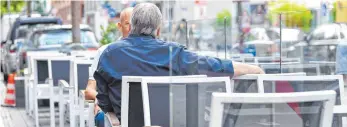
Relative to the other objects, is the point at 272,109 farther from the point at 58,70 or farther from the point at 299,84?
the point at 58,70

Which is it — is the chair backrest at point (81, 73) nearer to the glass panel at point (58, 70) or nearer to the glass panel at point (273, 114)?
the glass panel at point (58, 70)

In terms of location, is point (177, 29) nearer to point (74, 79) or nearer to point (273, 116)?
point (74, 79)

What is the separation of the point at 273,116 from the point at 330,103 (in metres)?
0.25

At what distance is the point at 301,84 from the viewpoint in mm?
5133

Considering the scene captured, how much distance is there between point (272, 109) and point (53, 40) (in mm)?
15151

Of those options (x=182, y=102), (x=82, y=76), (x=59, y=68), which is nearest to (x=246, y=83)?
(x=182, y=102)

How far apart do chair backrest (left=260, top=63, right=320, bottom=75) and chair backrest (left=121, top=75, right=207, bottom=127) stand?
10.5 feet

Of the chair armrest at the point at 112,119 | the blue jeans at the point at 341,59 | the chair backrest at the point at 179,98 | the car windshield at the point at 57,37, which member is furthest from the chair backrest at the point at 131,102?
the car windshield at the point at 57,37

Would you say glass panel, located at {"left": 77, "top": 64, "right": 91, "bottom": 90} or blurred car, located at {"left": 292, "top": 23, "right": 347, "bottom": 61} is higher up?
blurred car, located at {"left": 292, "top": 23, "right": 347, "bottom": 61}

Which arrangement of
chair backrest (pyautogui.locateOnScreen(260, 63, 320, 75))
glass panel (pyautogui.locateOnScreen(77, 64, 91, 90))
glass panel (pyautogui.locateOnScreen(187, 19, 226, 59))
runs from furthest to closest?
glass panel (pyautogui.locateOnScreen(187, 19, 226, 59)) < glass panel (pyautogui.locateOnScreen(77, 64, 91, 90)) < chair backrest (pyautogui.locateOnScreen(260, 63, 320, 75))

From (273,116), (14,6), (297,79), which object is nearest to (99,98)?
(297,79)

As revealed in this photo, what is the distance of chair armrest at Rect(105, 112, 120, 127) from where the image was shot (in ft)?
18.7

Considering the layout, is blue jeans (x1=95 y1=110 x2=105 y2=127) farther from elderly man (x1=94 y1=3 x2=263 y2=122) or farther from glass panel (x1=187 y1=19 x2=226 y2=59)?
glass panel (x1=187 y1=19 x2=226 y2=59)

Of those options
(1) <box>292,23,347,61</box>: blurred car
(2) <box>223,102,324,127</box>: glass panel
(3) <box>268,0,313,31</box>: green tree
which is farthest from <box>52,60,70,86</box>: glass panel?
(2) <box>223,102,324,127</box>: glass panel
